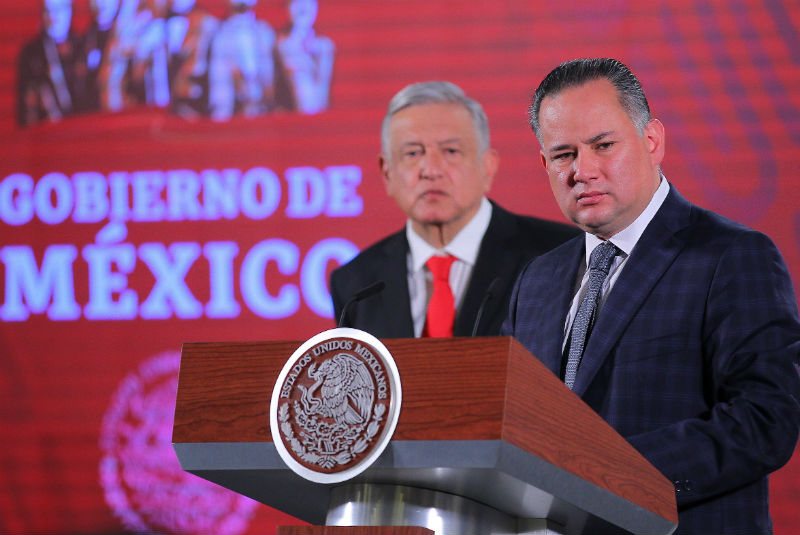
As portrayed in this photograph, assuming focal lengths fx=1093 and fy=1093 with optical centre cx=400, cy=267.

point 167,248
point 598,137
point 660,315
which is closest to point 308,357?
point 660,315

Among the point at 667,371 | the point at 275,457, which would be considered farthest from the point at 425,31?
the point at 275,457

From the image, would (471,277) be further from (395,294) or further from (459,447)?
(459,447)

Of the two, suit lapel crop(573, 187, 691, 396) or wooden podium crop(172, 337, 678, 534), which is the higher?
suit lapel crop(573, 187, 691, 396)

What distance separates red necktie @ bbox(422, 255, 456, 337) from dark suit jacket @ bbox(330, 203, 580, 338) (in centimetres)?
3

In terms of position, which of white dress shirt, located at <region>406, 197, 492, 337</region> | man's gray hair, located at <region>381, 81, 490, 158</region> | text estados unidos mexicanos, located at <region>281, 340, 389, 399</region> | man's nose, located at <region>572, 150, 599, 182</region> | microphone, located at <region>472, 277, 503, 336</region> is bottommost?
text estados unidos mexicanos, located at <region>281, 340, 389, 399</region>

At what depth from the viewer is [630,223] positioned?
7.05 feet

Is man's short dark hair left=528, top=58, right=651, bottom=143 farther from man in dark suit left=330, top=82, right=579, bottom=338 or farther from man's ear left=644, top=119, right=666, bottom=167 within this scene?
man in dark suit left=330, top=82, right=579, bottom=338

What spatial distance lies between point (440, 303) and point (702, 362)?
1676 mm

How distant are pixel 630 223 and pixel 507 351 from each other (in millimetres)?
957

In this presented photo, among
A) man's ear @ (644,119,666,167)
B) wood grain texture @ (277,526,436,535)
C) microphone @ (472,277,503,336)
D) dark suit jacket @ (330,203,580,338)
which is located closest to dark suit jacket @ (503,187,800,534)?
man's ear @ (644,119,666,167)

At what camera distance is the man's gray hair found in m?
3.74

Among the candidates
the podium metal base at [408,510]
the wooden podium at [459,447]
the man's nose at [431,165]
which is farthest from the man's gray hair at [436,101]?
the podium metal base at [408,510]

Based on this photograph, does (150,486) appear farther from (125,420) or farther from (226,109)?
(226,109)

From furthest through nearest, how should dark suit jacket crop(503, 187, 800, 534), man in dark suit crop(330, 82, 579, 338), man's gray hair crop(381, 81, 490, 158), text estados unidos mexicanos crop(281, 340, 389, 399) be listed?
man's gray hair crop(381, 81, 490, 158), man in dark suit crop(330, 82, 579, 338), dark suit jacket crop(503, 187, 800, 534), text estados unidos mexicanos crop(281, 340, 389, 399)
